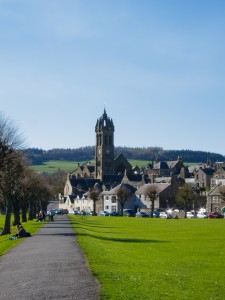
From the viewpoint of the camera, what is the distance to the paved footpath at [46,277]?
14781 mm

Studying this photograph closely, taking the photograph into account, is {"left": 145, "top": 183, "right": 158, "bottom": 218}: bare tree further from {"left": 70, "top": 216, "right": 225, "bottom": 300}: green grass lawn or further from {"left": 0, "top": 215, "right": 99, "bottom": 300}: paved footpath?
{"left": 0, "top": 215, "right": 99, "bottom": 300}: paved footpath

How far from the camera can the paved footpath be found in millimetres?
14781

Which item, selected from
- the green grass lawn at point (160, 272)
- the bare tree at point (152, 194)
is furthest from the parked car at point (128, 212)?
the green grass lawn at point (160, 272)

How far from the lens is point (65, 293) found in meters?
14.8

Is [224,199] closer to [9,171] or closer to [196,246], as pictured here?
[9,171]

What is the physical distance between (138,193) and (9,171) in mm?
91290

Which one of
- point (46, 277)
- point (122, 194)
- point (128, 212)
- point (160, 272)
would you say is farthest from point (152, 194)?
point (46, 277)

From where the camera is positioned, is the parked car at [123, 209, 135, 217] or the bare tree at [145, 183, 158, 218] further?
the parked car at [123, 209, 135, 217]

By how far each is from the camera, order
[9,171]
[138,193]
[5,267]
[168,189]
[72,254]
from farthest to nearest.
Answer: [138,193] → [168,189] → [9,171] → [72,254] → [5,267]

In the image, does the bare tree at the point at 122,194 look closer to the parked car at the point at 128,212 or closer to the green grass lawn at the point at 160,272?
the parked car at the point at 128,212

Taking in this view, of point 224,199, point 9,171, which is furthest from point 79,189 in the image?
point 9,171

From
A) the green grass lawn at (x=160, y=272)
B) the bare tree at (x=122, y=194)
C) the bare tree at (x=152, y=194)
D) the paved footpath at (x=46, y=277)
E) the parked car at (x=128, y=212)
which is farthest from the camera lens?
the bare tree at (x=122, y=194)

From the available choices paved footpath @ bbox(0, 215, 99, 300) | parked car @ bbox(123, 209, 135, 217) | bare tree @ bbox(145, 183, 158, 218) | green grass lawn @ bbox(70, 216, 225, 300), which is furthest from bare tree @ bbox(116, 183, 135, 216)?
paved footpath @ bbox(0, 215, 99, 300)

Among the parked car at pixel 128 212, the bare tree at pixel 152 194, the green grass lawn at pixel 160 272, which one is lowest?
the green grass lawn at pixel 160 272
